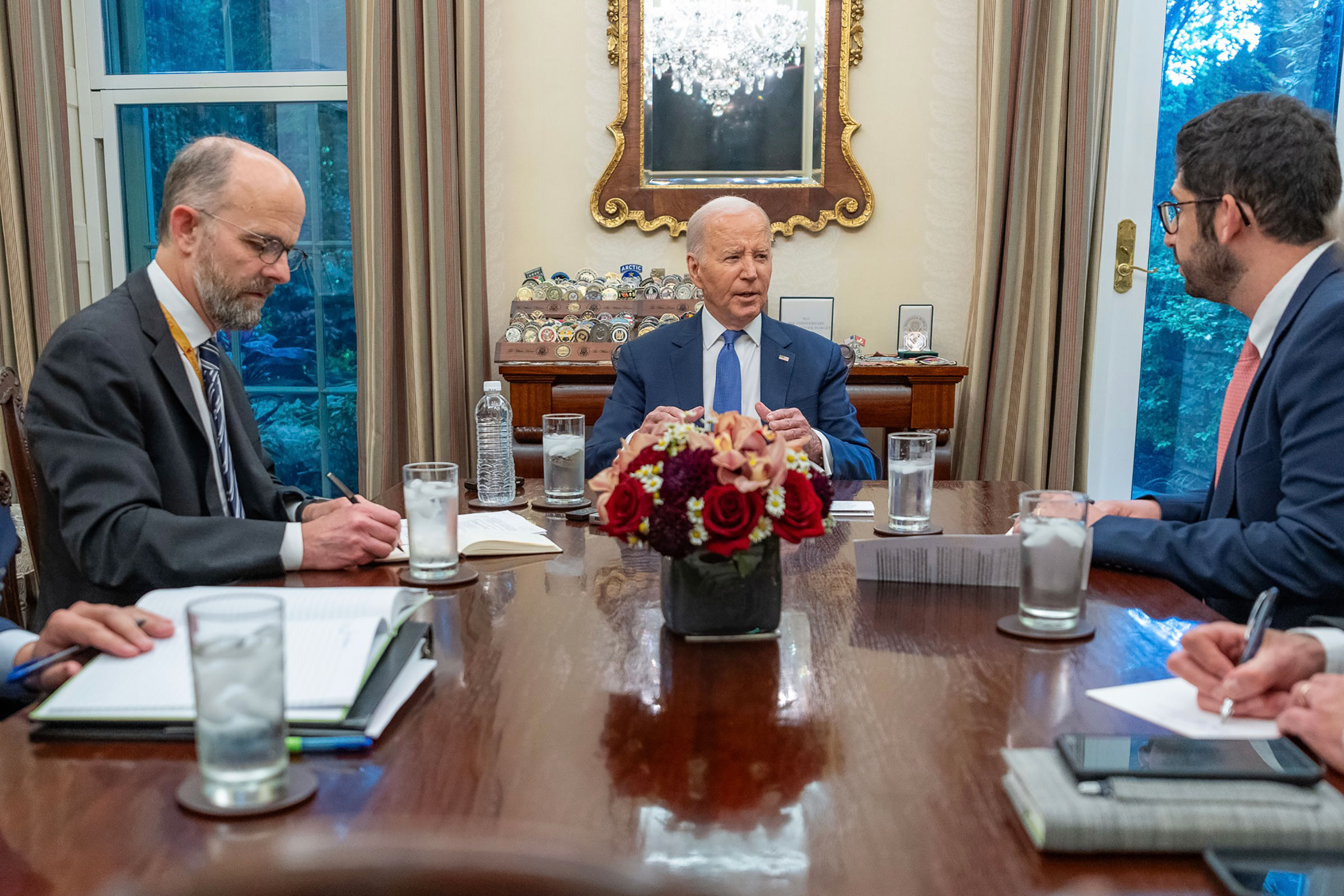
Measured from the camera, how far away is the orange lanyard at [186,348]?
177 centimetres

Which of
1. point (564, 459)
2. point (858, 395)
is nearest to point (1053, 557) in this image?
point (564, 459)

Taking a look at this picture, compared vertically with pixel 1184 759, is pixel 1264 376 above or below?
above

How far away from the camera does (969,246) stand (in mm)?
3869

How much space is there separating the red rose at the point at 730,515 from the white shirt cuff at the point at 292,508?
104cm

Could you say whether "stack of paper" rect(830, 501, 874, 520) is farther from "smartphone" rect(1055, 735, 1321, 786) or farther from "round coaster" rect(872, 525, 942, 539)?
"smartphone" rect(1055, 735, 1321, 786)

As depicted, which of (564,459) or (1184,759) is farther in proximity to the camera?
(564,459)

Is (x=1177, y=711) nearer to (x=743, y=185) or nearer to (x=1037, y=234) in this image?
(x=1037, y=234)

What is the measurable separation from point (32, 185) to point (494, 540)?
3039 mm

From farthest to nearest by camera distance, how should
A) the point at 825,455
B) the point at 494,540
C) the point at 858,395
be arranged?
the point at 858,395
the point at 825,455
the point at 494,540

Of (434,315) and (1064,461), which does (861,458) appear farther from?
(434,315)

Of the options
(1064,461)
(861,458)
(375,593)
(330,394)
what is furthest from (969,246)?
(375,593)

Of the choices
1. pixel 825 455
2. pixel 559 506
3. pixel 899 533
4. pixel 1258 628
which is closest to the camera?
pixel 1258 628

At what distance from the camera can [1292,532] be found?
1.41m

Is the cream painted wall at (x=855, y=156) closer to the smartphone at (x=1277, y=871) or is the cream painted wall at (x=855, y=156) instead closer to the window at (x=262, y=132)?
the window at (x=262, y=132)
